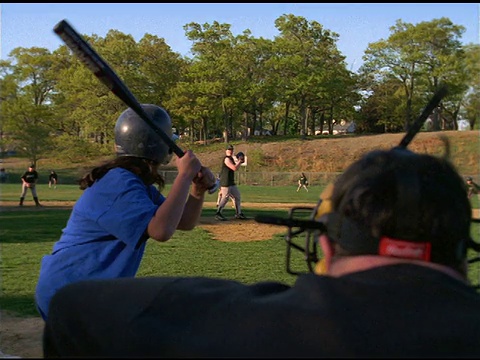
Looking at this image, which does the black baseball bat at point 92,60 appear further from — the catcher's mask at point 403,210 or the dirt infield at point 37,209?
the dirt infield at point 37,209

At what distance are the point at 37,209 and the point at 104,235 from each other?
19.2 m

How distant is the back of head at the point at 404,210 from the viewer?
1.16 metres

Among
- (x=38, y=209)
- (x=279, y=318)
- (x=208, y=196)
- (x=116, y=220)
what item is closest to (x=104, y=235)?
(x=116, y=220)

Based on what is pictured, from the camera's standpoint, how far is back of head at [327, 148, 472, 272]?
1.16m

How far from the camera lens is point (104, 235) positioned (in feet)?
9.29

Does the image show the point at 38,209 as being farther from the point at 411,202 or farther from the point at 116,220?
the point at 411,202

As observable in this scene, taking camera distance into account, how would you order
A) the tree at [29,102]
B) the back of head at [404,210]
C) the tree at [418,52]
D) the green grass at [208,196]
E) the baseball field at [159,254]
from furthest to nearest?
the tree at [418,52] → the tree at [29,102] → the green grass at [208,196] → the baseball field at [159,254] → the back of head at [404,210]

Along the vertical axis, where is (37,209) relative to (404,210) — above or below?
below

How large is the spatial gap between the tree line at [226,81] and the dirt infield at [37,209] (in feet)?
80.5

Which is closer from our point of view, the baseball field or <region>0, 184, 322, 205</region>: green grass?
the baseball field

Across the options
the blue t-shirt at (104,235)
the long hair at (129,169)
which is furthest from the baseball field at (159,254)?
the long hair at (129,169)

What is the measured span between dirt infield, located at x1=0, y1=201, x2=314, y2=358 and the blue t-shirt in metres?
0.60

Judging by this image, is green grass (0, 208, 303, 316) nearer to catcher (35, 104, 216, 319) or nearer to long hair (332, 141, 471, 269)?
catcher (35, 104, 216, 319)

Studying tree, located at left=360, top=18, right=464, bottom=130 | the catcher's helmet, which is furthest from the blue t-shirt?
tree, located at left=360, top=18, right=464, bottom=130
